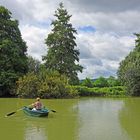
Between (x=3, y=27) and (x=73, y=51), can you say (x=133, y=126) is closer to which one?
(x=3, y=27)

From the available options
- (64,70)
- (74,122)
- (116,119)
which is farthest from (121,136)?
(64,70)

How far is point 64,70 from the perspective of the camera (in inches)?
2302

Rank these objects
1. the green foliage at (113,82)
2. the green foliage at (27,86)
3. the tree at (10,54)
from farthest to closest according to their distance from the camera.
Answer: the green foliage at (113,82), the tree at (10,54), the green foliage at (27,86)

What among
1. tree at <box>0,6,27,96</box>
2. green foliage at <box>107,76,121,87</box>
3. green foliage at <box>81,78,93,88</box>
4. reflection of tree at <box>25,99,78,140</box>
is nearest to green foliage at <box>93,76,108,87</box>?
green foliage at <box>107,76,121,87</box>

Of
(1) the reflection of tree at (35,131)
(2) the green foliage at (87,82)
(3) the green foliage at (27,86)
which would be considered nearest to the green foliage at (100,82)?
(2) the green foliage at (87,82)

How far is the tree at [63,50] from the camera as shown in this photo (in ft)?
192

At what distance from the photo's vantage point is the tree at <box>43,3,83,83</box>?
192 ft

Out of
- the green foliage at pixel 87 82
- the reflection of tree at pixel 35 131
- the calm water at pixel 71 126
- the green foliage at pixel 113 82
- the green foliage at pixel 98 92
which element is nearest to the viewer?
the reflection of tree at pixel 35 131

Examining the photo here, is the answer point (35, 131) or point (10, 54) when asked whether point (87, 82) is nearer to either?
point (10, 54)

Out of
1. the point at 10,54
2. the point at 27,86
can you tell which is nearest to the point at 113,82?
the point at 10,54

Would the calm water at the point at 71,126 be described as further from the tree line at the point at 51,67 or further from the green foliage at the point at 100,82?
the green foliage at the point at 100,82

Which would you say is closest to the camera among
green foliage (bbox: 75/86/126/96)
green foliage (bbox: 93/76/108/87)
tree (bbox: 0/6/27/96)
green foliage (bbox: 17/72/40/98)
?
green foliage (bbox: 17/72/40/98)

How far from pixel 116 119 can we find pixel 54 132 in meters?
7.26

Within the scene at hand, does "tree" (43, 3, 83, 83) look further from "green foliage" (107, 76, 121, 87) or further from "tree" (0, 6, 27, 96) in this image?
"green foliage" (107, 76, 121, 87)
